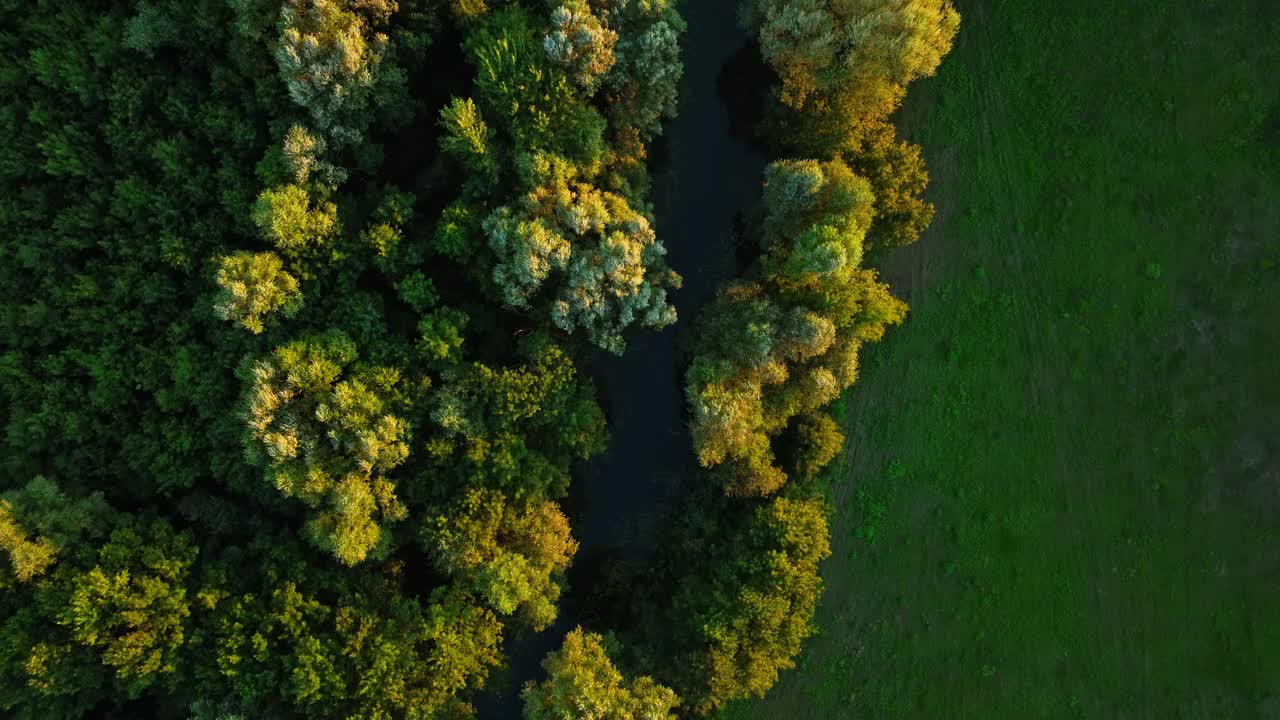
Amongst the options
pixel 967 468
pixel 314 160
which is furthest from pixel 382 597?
pixel 967 468

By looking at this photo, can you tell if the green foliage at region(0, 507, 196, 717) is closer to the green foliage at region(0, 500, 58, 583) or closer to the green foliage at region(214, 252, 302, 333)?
the green foliage at region(0, 500, 58, 583)

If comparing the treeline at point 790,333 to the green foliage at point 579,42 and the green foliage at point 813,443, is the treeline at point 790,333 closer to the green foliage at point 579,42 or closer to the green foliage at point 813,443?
the green foliage at point 813,443

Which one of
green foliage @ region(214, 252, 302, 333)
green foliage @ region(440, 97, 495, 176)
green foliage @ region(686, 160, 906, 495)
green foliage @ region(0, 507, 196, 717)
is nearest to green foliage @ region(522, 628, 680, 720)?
green foliage @ region(686, 160, 906, 495)

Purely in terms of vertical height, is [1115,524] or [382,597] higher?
[1115,524]

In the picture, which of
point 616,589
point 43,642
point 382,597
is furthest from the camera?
point 616,589

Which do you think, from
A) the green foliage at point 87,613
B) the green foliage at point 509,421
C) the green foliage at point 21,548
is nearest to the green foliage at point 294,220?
the green foliage at point 509,421

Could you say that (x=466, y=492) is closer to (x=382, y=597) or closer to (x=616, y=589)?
(x=382, y=597)
